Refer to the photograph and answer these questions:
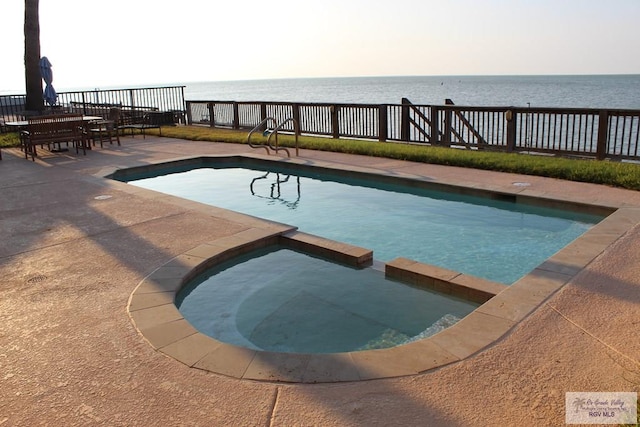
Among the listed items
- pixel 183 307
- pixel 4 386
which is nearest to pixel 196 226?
pixel 183 307

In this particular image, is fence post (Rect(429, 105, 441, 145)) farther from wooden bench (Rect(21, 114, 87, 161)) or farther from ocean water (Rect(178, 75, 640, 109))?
ocean water (Rect(178, 75, 640, 109))

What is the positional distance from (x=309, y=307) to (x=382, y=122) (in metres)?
9.30

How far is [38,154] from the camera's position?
12.6 metres

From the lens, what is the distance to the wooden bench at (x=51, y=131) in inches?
445

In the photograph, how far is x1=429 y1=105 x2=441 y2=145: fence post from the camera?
12.2 meters

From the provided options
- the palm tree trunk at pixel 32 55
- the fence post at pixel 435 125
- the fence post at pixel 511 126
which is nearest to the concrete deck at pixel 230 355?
the fence post at pixel 511 126

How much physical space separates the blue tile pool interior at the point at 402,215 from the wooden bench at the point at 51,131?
8.76 ft

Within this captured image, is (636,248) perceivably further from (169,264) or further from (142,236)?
(142,236)

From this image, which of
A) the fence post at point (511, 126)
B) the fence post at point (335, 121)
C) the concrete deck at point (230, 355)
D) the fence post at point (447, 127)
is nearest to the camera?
the concrete deck at point (230, 355)

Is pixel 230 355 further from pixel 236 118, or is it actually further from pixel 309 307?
pixel 236 118

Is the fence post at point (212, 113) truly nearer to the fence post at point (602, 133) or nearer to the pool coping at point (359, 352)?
the fence post at point (602, 133)

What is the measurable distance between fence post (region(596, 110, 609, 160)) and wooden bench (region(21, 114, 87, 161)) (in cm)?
1083

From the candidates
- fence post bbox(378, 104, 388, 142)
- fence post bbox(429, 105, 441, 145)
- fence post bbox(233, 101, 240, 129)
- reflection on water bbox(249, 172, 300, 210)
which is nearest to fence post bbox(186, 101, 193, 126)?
fence post bbox(233, 101, 240, 129)

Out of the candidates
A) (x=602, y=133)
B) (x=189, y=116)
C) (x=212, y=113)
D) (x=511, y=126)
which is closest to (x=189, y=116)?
(x=189, y=116)
